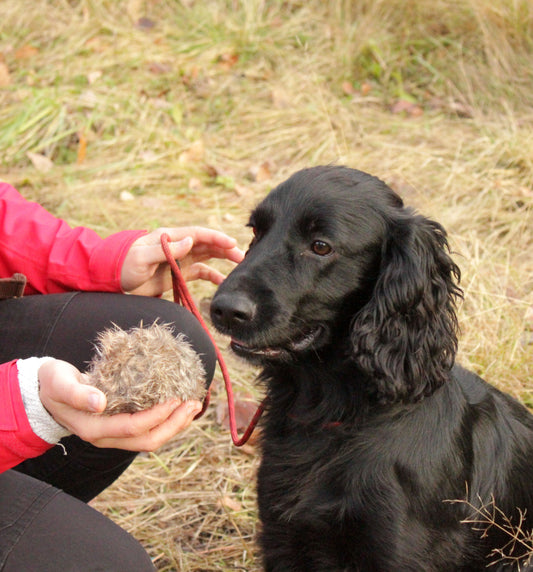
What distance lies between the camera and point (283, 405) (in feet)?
7.44

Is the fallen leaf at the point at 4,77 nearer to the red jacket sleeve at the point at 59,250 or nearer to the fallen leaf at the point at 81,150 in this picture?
the fallen leaf at the point at 81,150

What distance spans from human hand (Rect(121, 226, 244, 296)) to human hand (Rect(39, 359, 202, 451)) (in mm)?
702

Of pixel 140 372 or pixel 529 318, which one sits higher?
pixel 140 372

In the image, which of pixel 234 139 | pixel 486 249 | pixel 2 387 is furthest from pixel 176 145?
pixel 2 387

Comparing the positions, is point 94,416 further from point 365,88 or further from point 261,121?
point 365,88

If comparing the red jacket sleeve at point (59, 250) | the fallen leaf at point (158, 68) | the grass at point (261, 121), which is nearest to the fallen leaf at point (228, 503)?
the grass at point (261, 121)

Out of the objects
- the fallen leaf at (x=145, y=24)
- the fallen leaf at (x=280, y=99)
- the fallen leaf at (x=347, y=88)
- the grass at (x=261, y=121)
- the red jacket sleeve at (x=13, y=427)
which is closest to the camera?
the red jacket sleeve at (x=13, y=427)

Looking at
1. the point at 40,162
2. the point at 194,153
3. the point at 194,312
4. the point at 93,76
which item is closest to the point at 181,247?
the point at 194,312

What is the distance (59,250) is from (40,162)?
10.4ft

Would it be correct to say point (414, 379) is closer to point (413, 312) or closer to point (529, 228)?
point (413, 312)

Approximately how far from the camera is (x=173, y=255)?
7.30 feet

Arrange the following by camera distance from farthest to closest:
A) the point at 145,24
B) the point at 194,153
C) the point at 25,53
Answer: the point at 145,24, the point at 25,53, the point at 194,153

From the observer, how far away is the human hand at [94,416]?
1.52m

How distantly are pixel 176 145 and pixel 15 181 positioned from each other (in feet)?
4.11
